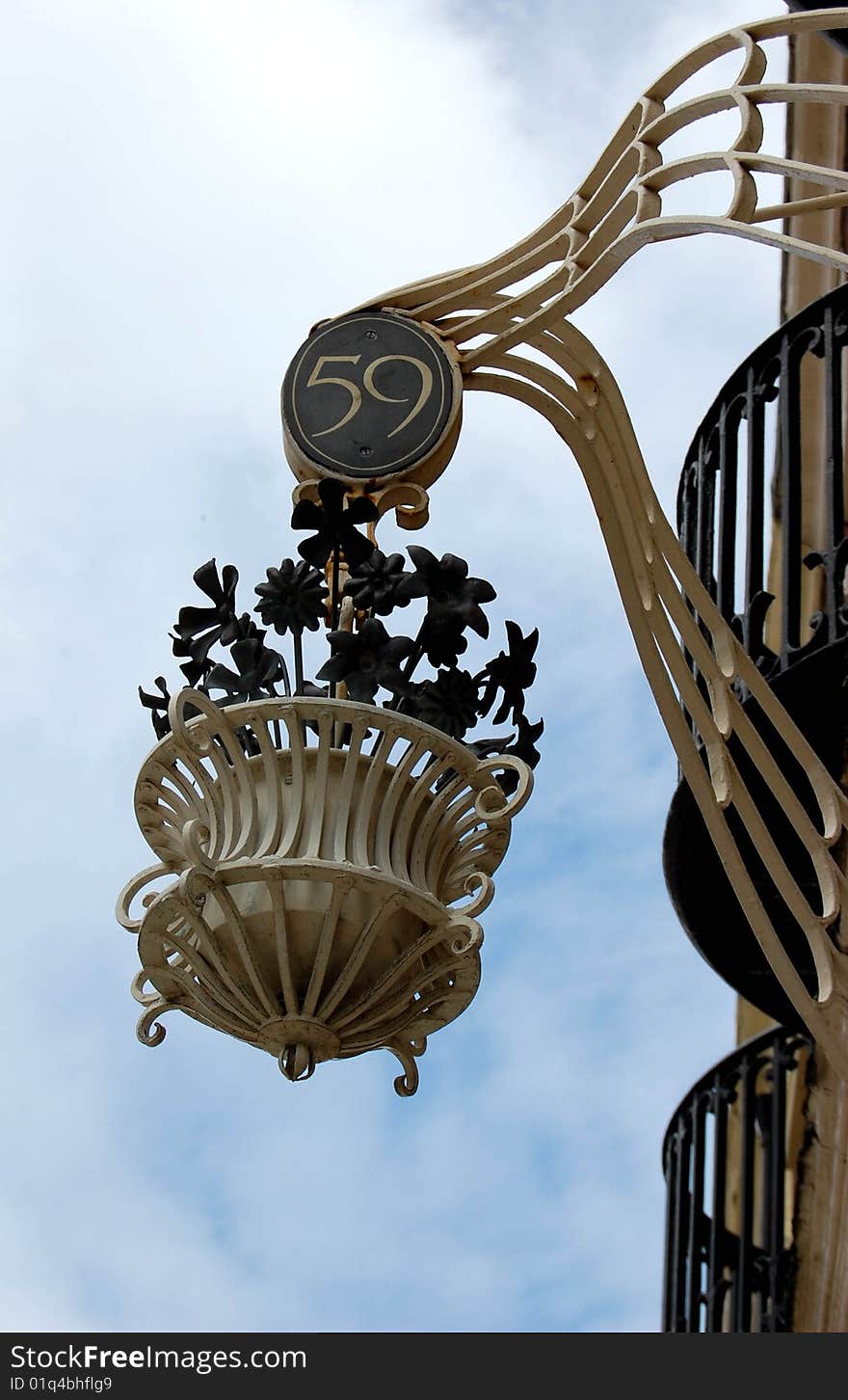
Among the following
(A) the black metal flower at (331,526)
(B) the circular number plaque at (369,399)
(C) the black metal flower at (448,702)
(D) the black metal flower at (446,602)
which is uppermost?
(B) the circular number plaque at (369,399)

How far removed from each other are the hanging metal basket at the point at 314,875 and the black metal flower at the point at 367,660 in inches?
2.5

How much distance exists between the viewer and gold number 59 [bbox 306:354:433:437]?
420 cm

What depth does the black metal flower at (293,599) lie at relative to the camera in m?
3.98

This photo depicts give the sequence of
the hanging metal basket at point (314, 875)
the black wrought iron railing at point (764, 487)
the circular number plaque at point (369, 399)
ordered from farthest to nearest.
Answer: the black wrought iron railing at point (764, 487) → the circular number plaque at point (369, 399) → the hanging metal basket at point (314, 875)

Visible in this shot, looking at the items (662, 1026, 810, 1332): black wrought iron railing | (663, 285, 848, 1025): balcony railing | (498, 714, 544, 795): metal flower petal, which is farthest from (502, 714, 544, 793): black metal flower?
(662, 1026, 810, 1332): black wrought iron railing

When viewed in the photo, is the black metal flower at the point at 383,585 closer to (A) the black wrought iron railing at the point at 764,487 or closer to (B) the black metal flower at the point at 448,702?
(B) the black metal flower at the point at 448,702

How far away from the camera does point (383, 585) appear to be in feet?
13.1

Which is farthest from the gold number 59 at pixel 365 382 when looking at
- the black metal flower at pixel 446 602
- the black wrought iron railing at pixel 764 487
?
the black wrought iron railing at pixel 764 487

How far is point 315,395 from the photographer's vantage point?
4.25 m
